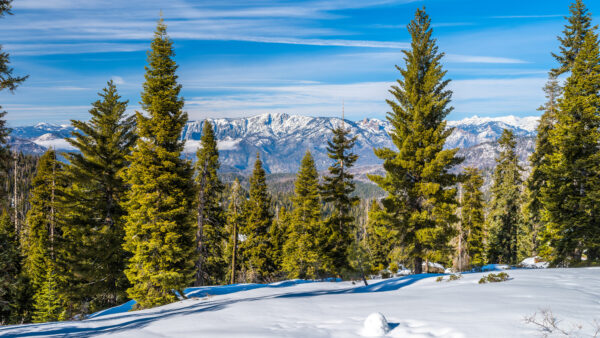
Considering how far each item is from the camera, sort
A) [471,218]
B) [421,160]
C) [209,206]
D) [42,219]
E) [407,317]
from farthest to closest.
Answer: [471,218], [209,206], [42,219], [421,160], [407,317]

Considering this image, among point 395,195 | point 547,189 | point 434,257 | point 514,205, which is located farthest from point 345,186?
point 514,205

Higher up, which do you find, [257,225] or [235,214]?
[235,214]

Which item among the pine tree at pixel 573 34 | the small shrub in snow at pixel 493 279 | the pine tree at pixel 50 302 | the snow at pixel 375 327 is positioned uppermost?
the pine tree at pixel 573 34

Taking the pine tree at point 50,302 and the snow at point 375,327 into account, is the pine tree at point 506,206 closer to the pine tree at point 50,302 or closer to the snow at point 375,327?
the snow at point 375,327

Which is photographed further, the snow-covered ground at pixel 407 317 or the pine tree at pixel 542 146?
the pine tree at pixel 542 146

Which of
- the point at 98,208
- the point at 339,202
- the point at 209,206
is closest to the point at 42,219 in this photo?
the point at 98,208

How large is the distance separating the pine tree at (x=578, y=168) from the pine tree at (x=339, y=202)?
14.3 meters

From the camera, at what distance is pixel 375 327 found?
546 cm

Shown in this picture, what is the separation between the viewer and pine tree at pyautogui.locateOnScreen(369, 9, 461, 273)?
1847 cm

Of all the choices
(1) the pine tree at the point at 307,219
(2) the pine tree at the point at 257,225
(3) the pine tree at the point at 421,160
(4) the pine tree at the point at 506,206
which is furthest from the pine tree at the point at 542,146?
(2) the pine tree at the point at 257,225

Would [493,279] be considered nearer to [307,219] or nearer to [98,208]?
[307,219]

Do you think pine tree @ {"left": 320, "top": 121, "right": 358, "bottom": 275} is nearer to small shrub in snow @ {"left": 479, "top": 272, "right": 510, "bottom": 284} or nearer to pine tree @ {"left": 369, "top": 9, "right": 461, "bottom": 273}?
pine tree @ {"left": 369, "top": 9, "right": 461, "bottom": 273}

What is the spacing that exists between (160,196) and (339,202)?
1632 cm

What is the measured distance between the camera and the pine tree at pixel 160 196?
1602cm
